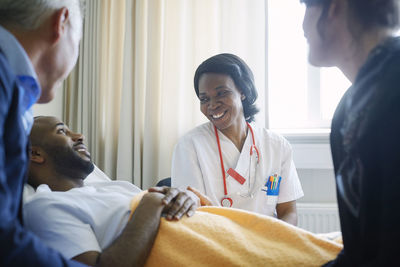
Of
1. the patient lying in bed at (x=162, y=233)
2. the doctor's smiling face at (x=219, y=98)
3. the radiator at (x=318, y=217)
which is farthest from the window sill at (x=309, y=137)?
the patient lying in bed at (x=162, y=233)

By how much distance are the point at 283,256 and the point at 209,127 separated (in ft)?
3.87

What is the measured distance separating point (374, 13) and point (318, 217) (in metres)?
2.09

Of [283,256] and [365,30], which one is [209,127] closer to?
[283,256]

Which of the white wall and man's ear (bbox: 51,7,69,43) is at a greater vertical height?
man's ear (bbox: 51,7,69,43)

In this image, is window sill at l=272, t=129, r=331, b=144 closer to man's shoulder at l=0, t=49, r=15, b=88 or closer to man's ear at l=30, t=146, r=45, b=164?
man's ear at l=30, t=146, r=45, b=164

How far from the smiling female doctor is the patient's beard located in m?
0.57

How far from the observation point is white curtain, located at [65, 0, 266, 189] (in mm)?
2709

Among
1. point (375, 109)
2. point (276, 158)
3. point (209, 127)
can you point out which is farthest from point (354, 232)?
point (209, 127)

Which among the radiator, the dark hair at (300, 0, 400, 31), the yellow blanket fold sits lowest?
the radiator

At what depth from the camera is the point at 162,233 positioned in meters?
1.13

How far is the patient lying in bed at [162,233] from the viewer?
1.02m

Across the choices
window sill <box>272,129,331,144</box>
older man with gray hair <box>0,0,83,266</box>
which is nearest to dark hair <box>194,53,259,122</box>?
window sill <box>272,129,331,144</box>

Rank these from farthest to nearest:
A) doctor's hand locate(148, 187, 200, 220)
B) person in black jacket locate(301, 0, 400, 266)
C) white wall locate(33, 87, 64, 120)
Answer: white wall locate(33, 87, 64, 120), doctor's hand locate(148, 187, 200, 220), person in black jacket locate(301, 0, 400, 266)

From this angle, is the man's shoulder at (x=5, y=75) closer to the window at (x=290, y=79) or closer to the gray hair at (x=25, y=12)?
the gray hair at (x=25, y=12)
